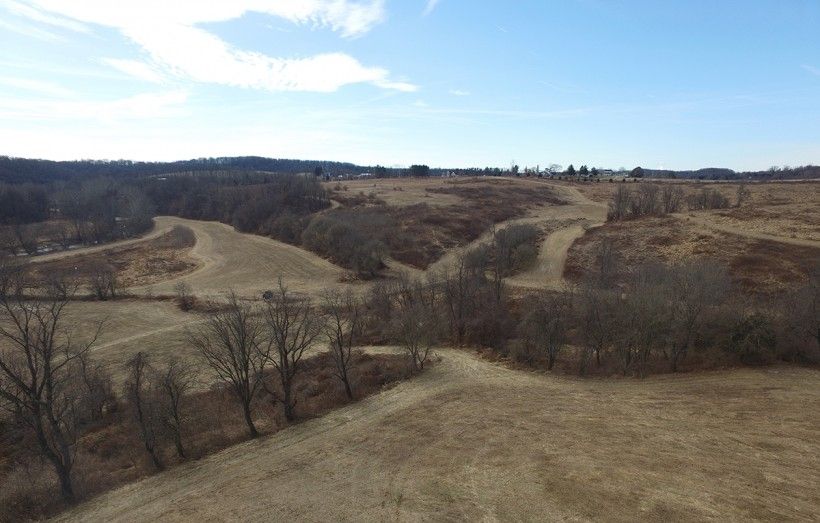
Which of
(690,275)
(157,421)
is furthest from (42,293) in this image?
(690,275)

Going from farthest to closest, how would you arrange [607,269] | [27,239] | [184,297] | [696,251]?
1. [27,239]
2. [696,251]
3. [184,297]
4. [607,269]

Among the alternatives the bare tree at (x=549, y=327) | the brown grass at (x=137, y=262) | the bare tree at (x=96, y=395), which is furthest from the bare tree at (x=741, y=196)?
the bare tree at (x=96, y=395)

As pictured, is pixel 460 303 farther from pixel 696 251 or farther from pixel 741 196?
pixel 741 196

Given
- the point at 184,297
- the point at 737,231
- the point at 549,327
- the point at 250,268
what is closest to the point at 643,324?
the point at 549,327

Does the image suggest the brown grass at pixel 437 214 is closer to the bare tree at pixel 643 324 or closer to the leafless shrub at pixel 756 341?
the bare tree at pixel 643 324

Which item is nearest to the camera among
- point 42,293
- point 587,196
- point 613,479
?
point 613,479

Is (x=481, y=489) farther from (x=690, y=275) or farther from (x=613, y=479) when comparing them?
(x=690, y=275)

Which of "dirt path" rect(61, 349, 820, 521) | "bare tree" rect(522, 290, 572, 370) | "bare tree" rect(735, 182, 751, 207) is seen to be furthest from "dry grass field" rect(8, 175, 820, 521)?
"bare tree" rect(735, 182, 751, 207)
